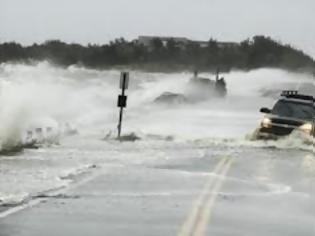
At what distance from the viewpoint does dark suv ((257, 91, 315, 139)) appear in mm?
29391

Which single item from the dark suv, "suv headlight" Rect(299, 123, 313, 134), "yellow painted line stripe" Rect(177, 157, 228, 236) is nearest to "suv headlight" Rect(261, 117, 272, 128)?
the dark suv

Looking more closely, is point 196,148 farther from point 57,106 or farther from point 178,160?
point 57,106

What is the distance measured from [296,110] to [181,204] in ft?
53.3

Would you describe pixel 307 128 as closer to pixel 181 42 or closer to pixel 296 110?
pixel 296 110

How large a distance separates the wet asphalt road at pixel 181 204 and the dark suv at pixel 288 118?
21.9 feet

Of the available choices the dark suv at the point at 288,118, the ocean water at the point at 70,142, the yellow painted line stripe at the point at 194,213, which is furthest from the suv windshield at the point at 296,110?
the yellow painted line stripe at the point at 194,213

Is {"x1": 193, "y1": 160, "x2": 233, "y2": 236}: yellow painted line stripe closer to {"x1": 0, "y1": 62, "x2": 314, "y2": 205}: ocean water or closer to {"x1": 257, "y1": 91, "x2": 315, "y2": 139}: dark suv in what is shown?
{"x1": 0, "y1": 62, "x2": 314, "y2": 205}: ocean water

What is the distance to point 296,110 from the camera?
1176 inches

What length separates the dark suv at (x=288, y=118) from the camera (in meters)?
29.4

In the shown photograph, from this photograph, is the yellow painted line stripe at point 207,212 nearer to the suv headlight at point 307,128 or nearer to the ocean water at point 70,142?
the ocean water at point 70,142

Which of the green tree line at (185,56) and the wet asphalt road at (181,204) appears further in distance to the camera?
the green tree line at (185,56)

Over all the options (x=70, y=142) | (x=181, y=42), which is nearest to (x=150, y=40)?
(x=181, y=42)

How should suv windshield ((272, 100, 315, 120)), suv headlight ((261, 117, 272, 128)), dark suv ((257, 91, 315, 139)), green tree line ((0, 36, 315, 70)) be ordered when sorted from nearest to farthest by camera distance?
dark suv ((257, 91, 315, 139))
suv windshield ((272, 100, 315, 120))
suv headlight ((261, 117, 272, 128))
green tree line ((0, 36, 315, 70))

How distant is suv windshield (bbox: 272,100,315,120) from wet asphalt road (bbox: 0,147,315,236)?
23.1 feet
